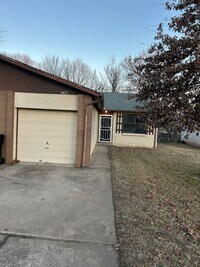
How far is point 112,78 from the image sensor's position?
4344cm

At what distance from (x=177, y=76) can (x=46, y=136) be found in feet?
19.1

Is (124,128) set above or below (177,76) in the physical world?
below

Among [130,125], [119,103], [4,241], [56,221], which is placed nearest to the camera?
[4,241]

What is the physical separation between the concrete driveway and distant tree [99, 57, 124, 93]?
35936mm

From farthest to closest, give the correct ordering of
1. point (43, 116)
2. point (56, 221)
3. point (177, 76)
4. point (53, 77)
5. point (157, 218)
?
point (43, 116) < point (53, 77) < point (177, 76) < point (157, 218) < point (56, 221)

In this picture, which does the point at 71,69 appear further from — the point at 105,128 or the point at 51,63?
the point at 105,128

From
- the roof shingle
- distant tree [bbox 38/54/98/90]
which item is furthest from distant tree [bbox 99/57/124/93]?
the roof shingle

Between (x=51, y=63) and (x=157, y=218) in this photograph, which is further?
(x=51, y=63)

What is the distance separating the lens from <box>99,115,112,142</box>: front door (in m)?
19.2

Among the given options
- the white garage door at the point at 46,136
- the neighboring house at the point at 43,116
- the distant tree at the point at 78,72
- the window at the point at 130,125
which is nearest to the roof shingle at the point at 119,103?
the window at the point at 130,125

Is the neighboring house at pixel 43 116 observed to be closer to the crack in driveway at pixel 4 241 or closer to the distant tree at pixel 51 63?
the crack in driveway at pixel 4 241

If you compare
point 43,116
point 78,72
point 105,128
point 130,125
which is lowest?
point 105,128

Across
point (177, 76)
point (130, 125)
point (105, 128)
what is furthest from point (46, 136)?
point (130, 125)

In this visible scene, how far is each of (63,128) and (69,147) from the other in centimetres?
84
